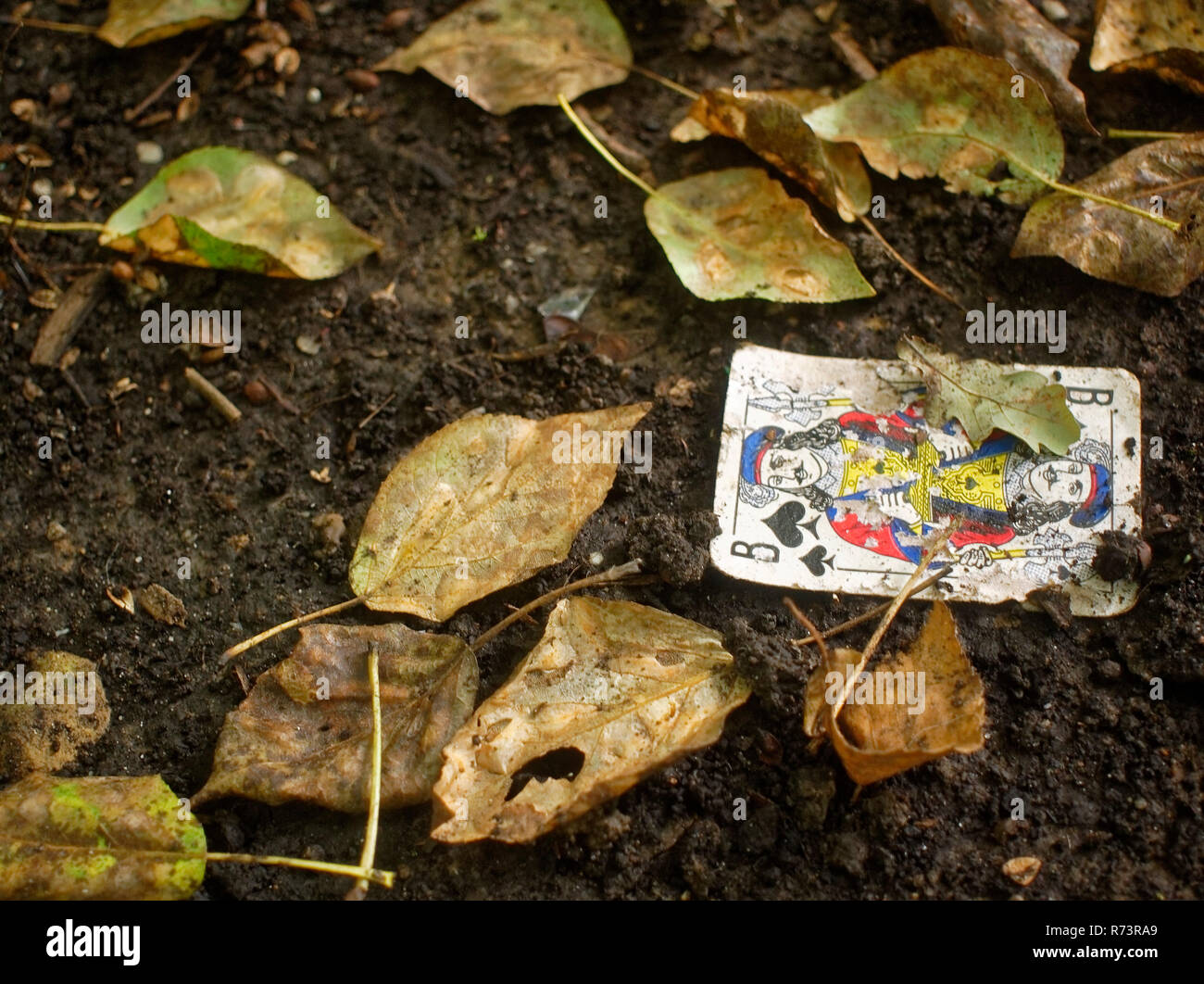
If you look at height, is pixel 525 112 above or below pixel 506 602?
above

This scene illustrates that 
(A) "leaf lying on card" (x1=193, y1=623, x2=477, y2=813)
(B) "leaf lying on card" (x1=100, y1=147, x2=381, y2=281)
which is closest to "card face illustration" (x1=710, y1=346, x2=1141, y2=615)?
(A) "leaf lying on card" (x1=193, y1=623, x2=477, y2=813)

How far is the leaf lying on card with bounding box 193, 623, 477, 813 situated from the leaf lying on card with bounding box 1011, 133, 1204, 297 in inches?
55.5

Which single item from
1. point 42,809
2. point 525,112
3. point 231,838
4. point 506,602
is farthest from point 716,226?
point 42,809

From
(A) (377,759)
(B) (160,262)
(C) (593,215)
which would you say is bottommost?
(A) (377,759)

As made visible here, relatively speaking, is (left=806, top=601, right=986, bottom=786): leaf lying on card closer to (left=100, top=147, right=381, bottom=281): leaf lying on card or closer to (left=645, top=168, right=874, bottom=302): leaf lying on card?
(left=645, top=168, right=874, bottom=302): leaf lying on card

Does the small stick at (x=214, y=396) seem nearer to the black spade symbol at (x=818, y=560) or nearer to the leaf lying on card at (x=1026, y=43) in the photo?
the black spade symbol at (x=818, y=560)

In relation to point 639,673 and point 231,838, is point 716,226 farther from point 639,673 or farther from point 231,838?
point 231,838

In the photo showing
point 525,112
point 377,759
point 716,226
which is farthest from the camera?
point 525,112

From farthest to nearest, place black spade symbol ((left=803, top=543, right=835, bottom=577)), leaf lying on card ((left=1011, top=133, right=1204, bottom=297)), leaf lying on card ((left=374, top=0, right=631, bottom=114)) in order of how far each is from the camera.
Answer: leaf lying on card ((left=374, top=0, right=631, bottom=114)) → leaf lying on card ((left=1011, top=133, right=1204, bottom=297)) → black spade symbol ((left=803, top=543, right=835, bottom=577))

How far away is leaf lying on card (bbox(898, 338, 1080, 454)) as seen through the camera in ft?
6.38

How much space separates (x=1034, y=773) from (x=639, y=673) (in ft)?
2.14

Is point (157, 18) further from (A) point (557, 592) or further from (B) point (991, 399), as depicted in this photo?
(B) point (991, 399)

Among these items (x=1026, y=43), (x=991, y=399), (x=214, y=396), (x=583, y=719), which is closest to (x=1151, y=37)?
(x=1026, y=43)

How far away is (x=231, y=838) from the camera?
1.67 m
